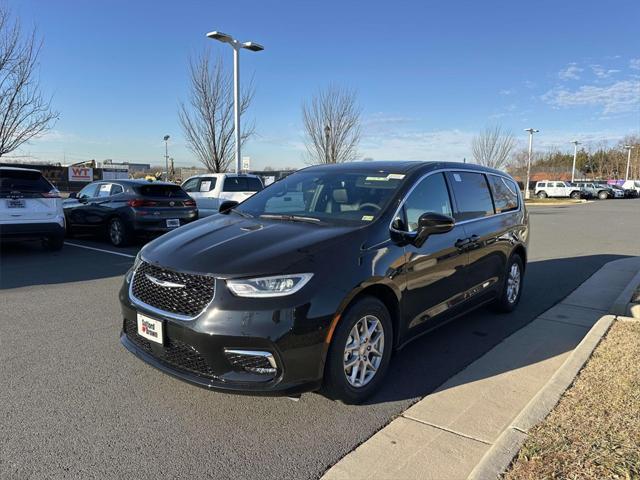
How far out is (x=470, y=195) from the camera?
195 inches

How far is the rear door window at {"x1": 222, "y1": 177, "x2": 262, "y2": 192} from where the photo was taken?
542 inches

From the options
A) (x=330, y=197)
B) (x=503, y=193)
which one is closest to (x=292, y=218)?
(x=330, y=197)

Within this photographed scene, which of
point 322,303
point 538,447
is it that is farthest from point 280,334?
point 538,447

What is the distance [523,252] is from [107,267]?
21.6ft

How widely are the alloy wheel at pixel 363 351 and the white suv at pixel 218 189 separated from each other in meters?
10.4

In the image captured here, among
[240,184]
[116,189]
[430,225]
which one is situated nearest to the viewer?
[430,225]

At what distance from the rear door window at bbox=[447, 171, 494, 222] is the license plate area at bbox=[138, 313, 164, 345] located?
9.25ft

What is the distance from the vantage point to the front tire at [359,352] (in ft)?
10.3

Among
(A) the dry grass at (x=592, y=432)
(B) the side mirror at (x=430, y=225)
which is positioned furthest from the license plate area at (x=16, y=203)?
(A) the dry grass at (x=592, y=432)

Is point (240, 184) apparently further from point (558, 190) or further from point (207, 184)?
point (558, 190)

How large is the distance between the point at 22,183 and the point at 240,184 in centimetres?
605

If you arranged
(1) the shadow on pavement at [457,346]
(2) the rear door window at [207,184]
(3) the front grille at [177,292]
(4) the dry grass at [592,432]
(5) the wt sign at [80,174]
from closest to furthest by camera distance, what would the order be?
(4) the dry grass at [592,432] → (3) the front grille at [177,292] → (1) the shadow on pavement at [457,346] → (2) the rear door window at [207,184] → (5) the wt sign at [80,174]

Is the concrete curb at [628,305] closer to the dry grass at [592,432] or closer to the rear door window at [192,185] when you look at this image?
the dry grass at [592,432]

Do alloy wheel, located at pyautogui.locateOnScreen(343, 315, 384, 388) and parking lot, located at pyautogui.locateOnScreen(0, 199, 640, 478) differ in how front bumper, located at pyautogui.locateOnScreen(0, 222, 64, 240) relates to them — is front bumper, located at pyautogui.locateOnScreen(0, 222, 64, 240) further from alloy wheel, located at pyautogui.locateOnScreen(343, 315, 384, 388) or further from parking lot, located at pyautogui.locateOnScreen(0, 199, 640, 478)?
alloy wheel, located at pyautogui.locateOnScreen(343, 315, 384, 388)
